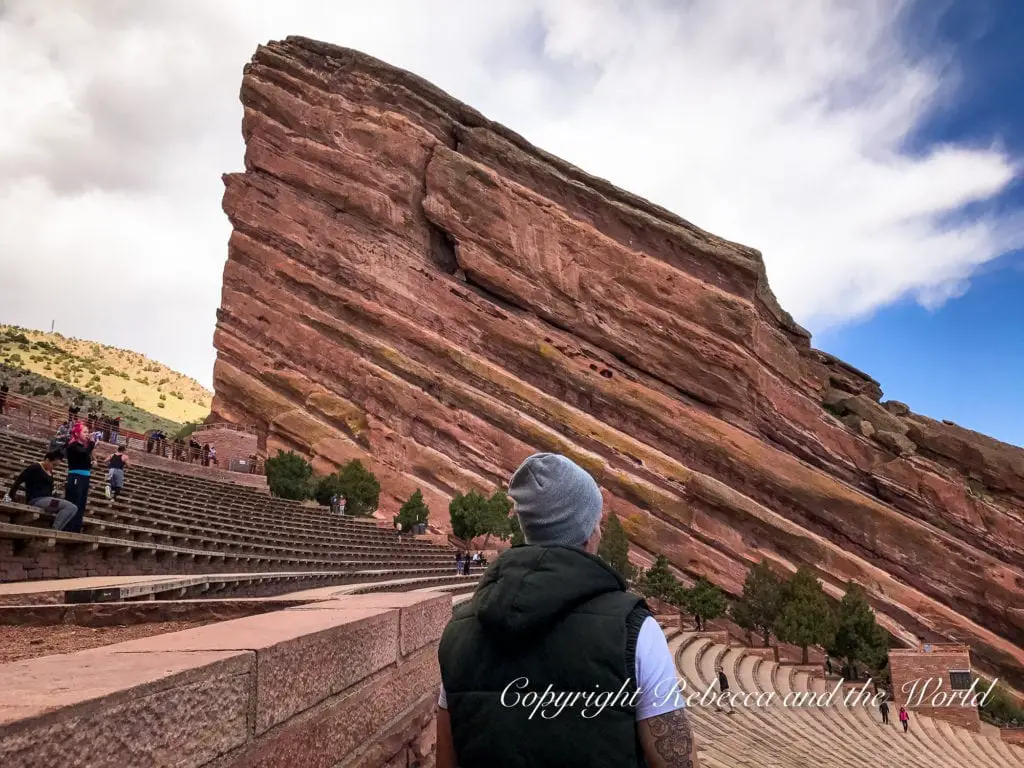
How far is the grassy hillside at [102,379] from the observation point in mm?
49062

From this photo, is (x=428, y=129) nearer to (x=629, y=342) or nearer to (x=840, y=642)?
(x=629, y=342)

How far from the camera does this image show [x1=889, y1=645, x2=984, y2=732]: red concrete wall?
25.2 metres

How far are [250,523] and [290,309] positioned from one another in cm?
2878

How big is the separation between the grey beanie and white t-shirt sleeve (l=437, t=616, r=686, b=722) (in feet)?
1.41

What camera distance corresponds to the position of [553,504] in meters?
2.13

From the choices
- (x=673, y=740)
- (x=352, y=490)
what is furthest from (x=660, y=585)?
(x=673, y=740)

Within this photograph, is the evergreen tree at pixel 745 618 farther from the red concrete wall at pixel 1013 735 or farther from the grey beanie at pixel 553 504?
the grey beanie at pixel 553 504

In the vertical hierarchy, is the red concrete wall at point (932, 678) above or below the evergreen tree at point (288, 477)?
below

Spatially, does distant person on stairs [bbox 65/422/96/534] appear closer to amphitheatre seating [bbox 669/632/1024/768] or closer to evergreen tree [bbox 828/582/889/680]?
amphitheatre seating [bbox 669/632/1024/768]

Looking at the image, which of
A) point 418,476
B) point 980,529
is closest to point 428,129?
point 418,476

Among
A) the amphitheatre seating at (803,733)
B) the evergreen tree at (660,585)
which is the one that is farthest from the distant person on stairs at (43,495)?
the evergreen tree at (660,585)

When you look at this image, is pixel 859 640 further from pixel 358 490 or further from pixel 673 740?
pixel 673 740

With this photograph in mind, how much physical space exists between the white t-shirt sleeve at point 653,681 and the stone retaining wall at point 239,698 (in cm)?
129

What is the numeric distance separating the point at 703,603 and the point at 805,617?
5.07 m
